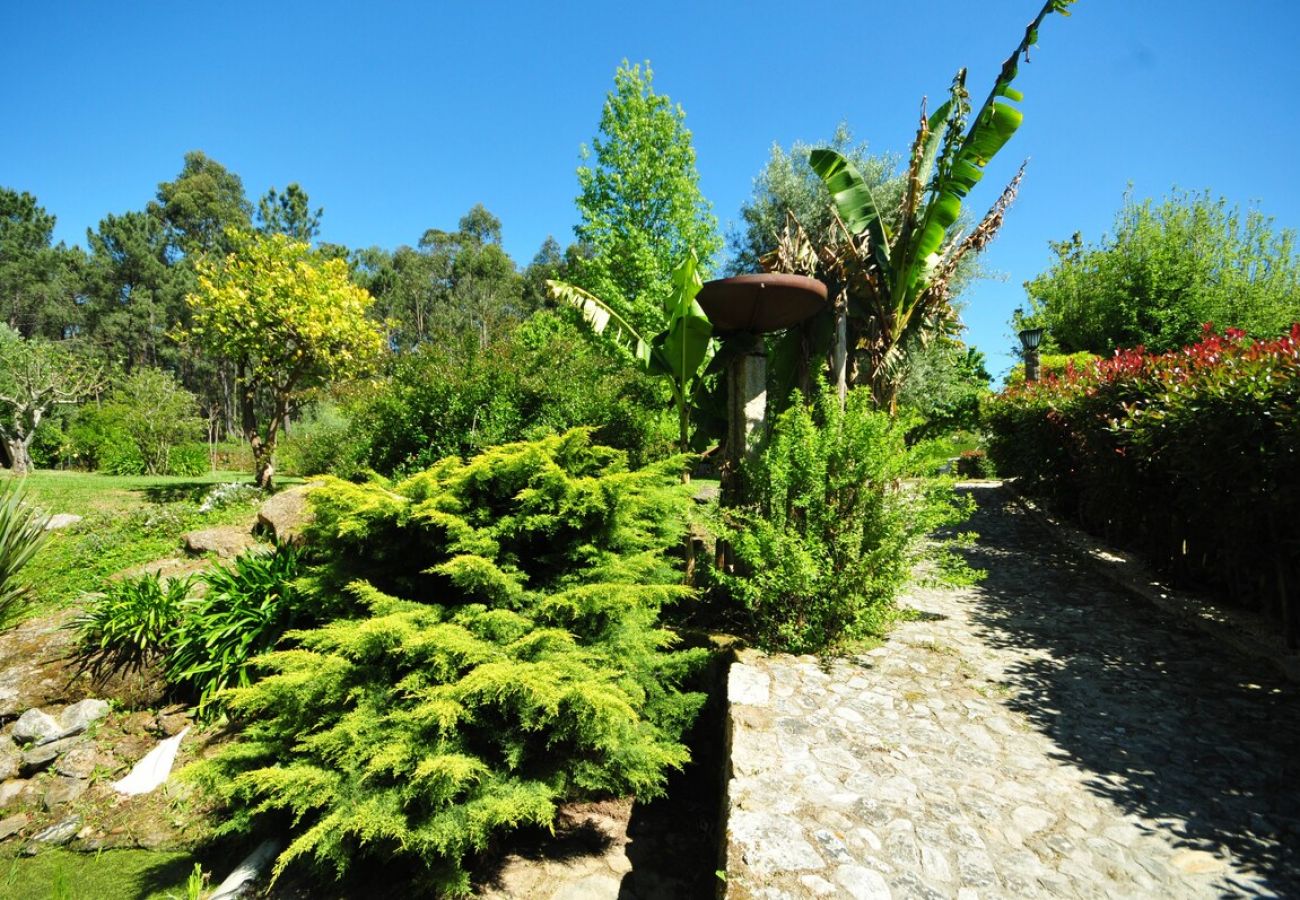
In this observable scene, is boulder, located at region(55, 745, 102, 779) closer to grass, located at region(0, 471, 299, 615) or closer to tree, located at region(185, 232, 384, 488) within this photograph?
grass, located at region(0, 471, 299, 615)

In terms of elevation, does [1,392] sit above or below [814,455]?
above

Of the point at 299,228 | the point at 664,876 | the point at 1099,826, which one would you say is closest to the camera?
the point at 1099,826

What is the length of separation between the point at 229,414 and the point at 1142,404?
48278 millimetres

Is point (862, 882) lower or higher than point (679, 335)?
lower

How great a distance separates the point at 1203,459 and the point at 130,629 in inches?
373

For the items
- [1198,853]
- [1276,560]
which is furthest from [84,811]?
[1276,560]

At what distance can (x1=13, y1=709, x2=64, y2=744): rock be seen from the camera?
4.92m

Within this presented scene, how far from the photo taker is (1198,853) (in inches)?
90.0

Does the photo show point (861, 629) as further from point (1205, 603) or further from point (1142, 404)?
point (1142, 404)

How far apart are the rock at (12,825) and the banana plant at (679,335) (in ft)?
21.0

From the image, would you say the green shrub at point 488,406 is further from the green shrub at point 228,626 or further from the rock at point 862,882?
A: the rock at point 862,882

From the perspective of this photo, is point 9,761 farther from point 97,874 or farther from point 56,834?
point 97,874

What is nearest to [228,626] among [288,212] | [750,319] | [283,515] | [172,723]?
[172,723]

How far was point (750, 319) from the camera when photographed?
18.0ft
